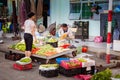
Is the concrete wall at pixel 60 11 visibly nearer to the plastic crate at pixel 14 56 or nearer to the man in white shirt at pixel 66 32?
the man in white shirt at pixel 66 32

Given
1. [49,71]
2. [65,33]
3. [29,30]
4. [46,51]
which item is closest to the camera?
[49,71]

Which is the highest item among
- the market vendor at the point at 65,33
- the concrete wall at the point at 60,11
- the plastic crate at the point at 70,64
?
the concrete wall at the point at 60,11

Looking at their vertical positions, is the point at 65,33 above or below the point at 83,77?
above

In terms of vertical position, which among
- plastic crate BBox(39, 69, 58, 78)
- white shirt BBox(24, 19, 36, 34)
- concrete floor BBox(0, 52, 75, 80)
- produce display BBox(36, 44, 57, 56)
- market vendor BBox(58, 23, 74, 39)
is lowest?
concrete floor BBox(0, 52, 75, 80)

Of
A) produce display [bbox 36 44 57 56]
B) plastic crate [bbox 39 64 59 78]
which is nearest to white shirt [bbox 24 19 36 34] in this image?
produce display [bbox 36 44 57 56]

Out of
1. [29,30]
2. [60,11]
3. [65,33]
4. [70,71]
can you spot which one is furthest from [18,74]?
[60,11]

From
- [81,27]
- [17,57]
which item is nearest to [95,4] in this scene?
[81,27]

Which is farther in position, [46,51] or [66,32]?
[66,32]

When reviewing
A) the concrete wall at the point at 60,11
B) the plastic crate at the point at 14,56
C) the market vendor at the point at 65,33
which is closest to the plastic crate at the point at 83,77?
the plastic crate at the point at 14,56

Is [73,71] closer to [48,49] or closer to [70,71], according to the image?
[70,71]

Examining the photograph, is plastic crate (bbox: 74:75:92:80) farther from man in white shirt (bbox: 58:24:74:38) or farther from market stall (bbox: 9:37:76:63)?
man in white shirt (bbox: 58:24:74:38)

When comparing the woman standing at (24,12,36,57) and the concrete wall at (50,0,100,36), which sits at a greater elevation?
the concrete wall at (50,0,100,36)

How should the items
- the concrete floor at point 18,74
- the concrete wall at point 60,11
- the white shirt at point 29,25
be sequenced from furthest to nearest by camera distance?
the concrete wall at point 60,11 < the white shirt at point 29,25 < the concrete floor at point 18,74

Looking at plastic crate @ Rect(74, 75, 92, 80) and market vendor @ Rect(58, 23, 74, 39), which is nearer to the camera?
plastic crate @ Rect(74, 75, 92, 80)
